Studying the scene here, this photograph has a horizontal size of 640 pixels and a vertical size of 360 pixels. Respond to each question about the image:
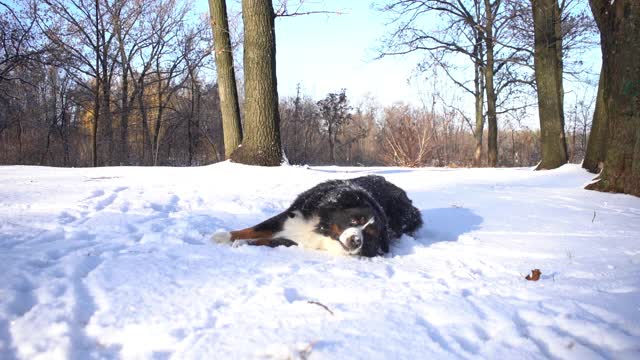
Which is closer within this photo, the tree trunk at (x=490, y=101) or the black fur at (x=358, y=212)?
the black fur at (x=358, y=212)

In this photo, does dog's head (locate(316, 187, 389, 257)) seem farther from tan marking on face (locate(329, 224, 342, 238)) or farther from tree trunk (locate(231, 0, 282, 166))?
tree trunk (locate(231, 0, 282, 166))

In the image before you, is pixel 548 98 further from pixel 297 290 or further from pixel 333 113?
pixel 333 113

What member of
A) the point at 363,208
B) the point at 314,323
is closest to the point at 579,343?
the point at 314,323

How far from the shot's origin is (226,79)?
958cm

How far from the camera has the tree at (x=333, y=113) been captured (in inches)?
1491

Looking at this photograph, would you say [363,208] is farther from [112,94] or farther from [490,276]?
[112,94]

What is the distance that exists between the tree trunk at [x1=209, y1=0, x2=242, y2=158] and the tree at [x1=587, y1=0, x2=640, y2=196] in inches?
285

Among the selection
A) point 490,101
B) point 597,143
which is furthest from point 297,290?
point 490,101

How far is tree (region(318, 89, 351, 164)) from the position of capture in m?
37.9

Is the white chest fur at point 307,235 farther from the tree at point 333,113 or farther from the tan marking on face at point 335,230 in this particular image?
the tree at point 333,113

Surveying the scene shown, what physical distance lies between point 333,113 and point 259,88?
30.8m

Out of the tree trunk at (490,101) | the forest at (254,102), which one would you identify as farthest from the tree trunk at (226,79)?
the tree trunk at (490,101)

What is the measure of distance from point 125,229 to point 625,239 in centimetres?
428

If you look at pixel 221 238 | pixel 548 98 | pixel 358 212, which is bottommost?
pixel 221 238
